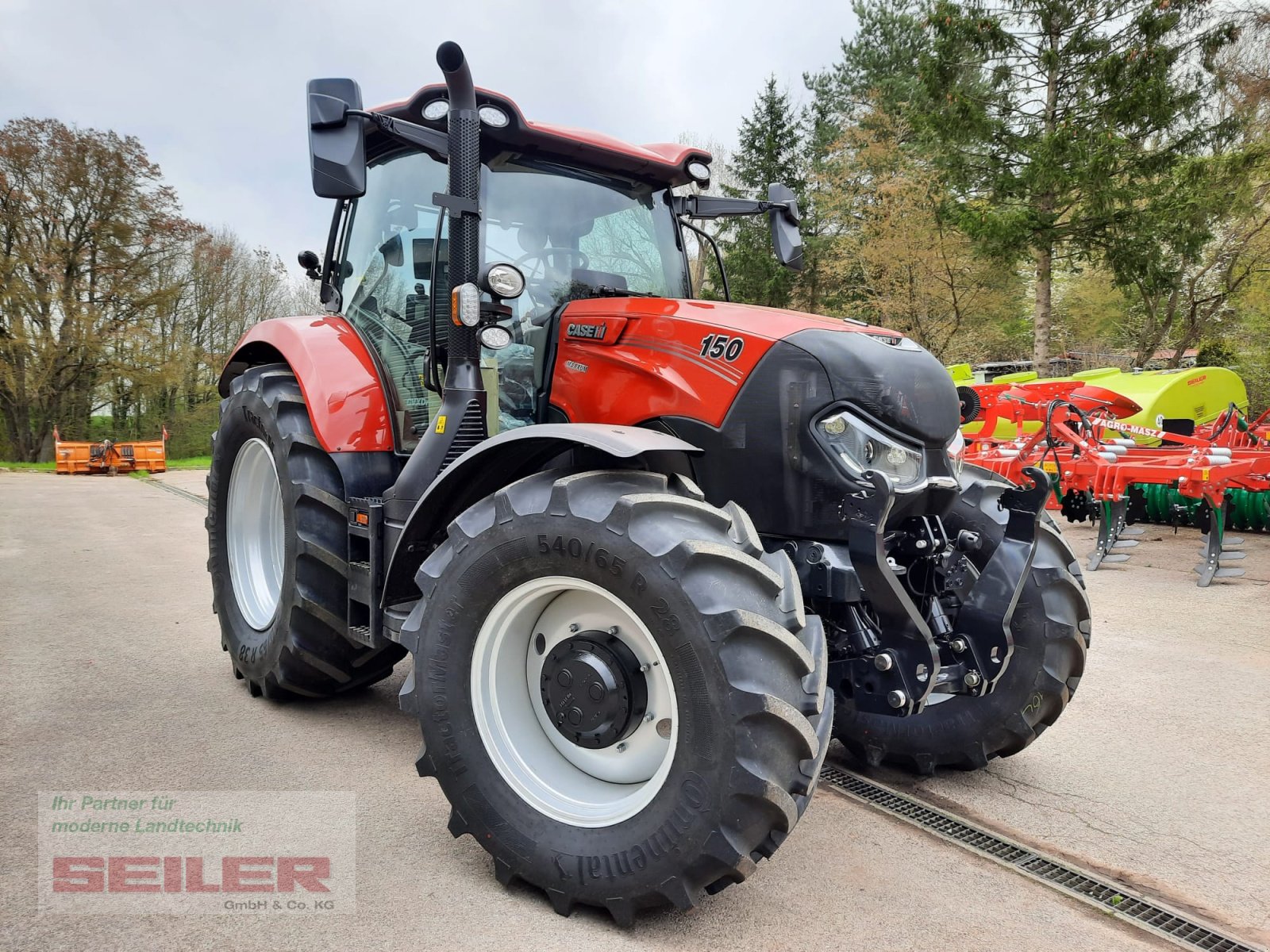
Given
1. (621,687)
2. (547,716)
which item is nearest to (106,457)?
(547,716)

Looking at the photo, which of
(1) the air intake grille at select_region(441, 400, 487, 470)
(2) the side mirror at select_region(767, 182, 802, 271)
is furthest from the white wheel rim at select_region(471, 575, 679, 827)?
(2) the side mirror at select_region(767, 182, 802, 271)

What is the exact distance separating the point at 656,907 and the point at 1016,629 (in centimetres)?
170

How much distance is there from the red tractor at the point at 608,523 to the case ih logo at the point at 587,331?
0.10 ft

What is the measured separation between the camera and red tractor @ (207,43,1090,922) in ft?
7.17

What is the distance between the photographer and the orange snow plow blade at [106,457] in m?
20.9

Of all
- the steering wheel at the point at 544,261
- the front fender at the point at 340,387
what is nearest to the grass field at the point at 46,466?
the front fender at the point at 340,387

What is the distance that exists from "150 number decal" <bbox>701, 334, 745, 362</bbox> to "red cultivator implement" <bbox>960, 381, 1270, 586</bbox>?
3.62 meters

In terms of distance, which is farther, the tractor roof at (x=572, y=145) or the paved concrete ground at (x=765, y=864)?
the tractor roof at (x=572, y=145)

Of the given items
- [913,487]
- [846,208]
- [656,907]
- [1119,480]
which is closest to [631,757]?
[656,907]

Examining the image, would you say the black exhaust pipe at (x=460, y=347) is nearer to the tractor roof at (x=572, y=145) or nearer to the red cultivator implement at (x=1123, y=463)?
the tractor roof at (x=572, y=145)

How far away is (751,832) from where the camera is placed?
82.6 inches

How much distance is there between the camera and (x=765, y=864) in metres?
2.61

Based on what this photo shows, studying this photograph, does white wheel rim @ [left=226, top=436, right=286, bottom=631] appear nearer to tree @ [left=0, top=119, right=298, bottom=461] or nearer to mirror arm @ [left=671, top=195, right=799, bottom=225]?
mirror arm @ [left=671, top=195, right=799, bottom=225]

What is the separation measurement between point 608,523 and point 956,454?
1513 millimetres
